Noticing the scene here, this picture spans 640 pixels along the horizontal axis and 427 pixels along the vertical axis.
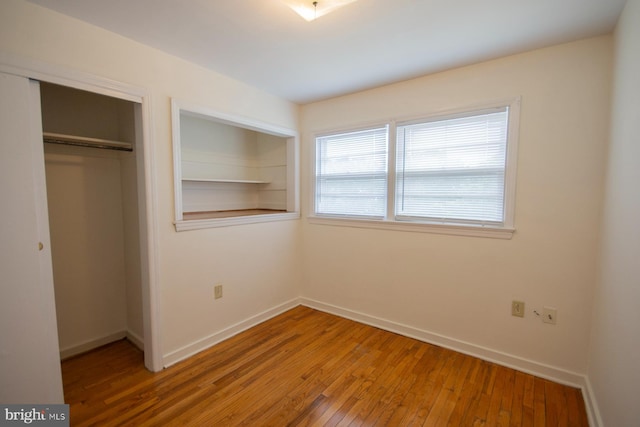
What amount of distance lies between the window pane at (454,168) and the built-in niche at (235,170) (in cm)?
129

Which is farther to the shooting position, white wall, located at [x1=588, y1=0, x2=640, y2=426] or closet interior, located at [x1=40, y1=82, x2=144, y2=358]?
closet interior, located at [x1=40, y1=82, x2=144, y2=358]

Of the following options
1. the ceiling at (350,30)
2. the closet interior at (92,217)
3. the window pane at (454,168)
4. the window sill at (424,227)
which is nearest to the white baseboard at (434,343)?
the closet interior at (92,217)

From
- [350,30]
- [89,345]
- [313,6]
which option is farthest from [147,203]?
[350,30]

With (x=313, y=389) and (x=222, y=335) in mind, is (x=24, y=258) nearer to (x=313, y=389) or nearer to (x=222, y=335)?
(x=222, y=335)

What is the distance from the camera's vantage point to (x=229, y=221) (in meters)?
2.67

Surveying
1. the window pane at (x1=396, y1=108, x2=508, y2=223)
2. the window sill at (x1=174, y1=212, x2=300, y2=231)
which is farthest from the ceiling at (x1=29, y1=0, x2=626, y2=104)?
the window sill at (x1=174, y1=212, x2=300, y2=231)

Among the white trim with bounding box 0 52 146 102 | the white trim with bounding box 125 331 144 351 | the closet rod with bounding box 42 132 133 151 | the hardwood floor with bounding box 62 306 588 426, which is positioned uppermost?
the white trim with bounding box 0 52 146 102

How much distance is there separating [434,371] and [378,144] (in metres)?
2.03

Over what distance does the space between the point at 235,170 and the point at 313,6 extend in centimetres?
232

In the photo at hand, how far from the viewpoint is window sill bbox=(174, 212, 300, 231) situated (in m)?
2.33

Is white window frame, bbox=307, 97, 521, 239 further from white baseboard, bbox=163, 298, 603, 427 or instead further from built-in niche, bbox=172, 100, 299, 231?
white baseboard, bbox=163, 298, 603, 427

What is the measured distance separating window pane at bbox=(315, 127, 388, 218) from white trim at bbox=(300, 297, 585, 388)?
1.08m

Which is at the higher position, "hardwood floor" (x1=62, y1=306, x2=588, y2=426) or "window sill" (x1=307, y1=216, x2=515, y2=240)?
"window sill" (x1=307, y1=216, x2=515, y2=240)

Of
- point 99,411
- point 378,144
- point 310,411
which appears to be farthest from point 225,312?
point 378,144
